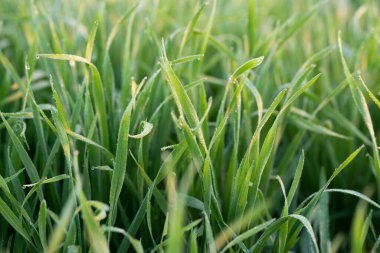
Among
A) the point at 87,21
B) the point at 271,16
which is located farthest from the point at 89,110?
the point at 271,16

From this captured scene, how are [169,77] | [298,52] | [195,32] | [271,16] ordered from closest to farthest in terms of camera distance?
[169,77] < [195,32] < [298,52] < [271,16]

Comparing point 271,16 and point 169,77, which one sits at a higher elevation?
point 169,77

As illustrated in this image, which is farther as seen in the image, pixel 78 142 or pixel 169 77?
pixel 78 142

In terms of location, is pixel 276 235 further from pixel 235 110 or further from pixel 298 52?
pixel 298 52

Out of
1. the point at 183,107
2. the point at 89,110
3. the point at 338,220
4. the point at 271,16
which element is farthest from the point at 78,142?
the point at 271,16

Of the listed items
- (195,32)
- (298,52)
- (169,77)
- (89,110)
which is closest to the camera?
(169,77)

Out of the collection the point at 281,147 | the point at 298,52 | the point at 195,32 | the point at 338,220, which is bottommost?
the point at 338,220
